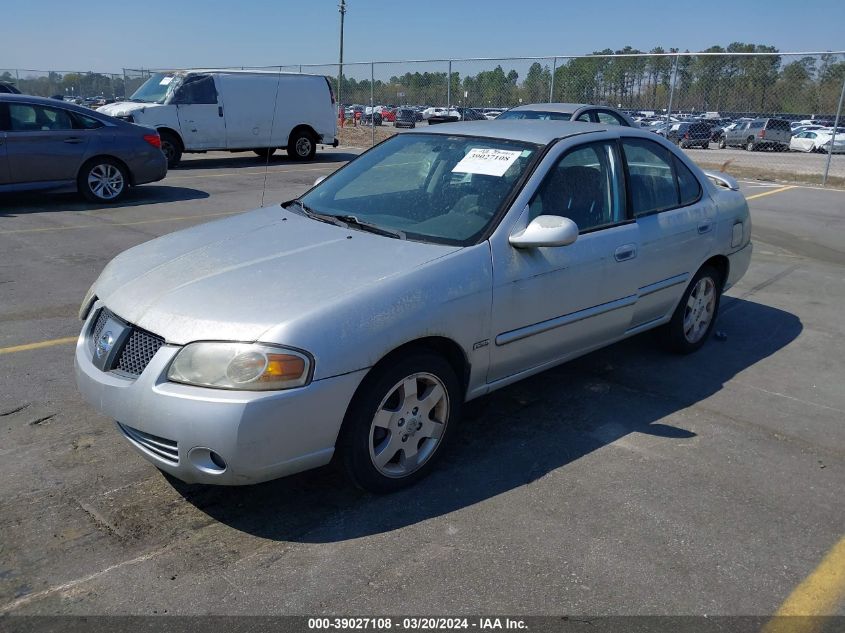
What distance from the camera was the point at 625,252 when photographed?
4355 mm

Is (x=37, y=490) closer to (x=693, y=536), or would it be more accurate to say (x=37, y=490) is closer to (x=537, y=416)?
(x=537, y=416)

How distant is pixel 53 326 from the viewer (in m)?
5.56

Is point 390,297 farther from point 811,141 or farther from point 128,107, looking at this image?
point 811,141

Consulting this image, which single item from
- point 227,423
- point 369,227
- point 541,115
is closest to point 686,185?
point 369,227

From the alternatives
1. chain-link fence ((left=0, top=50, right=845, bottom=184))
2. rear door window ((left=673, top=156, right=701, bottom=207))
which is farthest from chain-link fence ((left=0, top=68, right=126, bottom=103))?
rear door window ((left=673, top=156, right=701, bottom=207))

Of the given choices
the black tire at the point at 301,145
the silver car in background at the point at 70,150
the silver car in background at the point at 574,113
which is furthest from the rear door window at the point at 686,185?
the black tire at the point at 301,145

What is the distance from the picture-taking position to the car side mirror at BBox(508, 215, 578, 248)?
3598mm

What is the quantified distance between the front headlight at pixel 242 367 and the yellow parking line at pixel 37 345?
2.76m

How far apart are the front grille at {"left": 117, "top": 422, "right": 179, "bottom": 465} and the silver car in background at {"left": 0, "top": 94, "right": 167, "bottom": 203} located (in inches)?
335

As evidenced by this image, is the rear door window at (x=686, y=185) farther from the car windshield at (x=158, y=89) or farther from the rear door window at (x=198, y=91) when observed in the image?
the car windshield at (x=158, y=89)

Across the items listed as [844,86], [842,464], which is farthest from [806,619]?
[844,86]

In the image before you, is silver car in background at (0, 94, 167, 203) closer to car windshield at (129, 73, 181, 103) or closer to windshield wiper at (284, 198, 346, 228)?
car windshield at (129, 73, 181, 103)

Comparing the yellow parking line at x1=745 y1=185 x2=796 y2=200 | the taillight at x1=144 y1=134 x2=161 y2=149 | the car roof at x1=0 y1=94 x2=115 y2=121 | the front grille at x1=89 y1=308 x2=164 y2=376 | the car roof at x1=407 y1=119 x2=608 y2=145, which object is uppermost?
the car roof at x1=0 y1=94 x2=115 y2=121

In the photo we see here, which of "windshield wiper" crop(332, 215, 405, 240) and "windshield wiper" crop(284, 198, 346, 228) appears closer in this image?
"windshield wiper" crop(332, 215, 405, 240)
